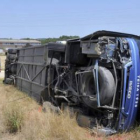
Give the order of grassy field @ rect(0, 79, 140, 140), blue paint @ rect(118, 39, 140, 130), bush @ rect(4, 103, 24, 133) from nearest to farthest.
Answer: grassy field @ rect(0, 79, 140, 140) < blue paint @ rect(118, 39, 140, 130) < bush @ rect(4, 103, 24, 133)

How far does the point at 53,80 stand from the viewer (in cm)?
845

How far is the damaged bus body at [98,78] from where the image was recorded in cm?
582

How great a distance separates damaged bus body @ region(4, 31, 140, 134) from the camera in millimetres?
5816

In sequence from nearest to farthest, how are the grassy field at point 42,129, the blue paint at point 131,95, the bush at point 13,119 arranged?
the grassy field at point 42,129 → the blue paint at point 131,95 → the bush at point 13,119

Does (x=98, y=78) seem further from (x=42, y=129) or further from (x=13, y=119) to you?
(x=13, y=119)

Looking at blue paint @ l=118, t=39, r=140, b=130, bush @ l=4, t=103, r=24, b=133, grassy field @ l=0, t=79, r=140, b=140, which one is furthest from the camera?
bush @ l=4, t=103, r=24, b=133

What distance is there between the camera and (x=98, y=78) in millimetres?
6113

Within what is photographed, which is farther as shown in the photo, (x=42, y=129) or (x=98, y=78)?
(x=98, y=78)

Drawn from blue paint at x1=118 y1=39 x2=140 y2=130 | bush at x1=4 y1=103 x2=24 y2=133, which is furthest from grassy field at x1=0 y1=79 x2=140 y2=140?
blue paint at x1=118 y1=39 x2=140 y2=130

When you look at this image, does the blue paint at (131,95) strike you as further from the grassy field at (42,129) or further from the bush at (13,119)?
the bush at (13,119)

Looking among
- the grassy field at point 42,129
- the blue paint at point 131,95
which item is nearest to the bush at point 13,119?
the grassy field at point 42,129

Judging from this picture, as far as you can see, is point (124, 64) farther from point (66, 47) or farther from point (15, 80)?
point (15, 80)

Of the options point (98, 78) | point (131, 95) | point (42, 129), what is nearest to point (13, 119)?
point (42, 129)

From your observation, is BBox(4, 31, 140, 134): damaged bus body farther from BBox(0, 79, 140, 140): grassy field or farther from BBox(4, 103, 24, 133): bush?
BBox(4, 103, 24, 133): bush
